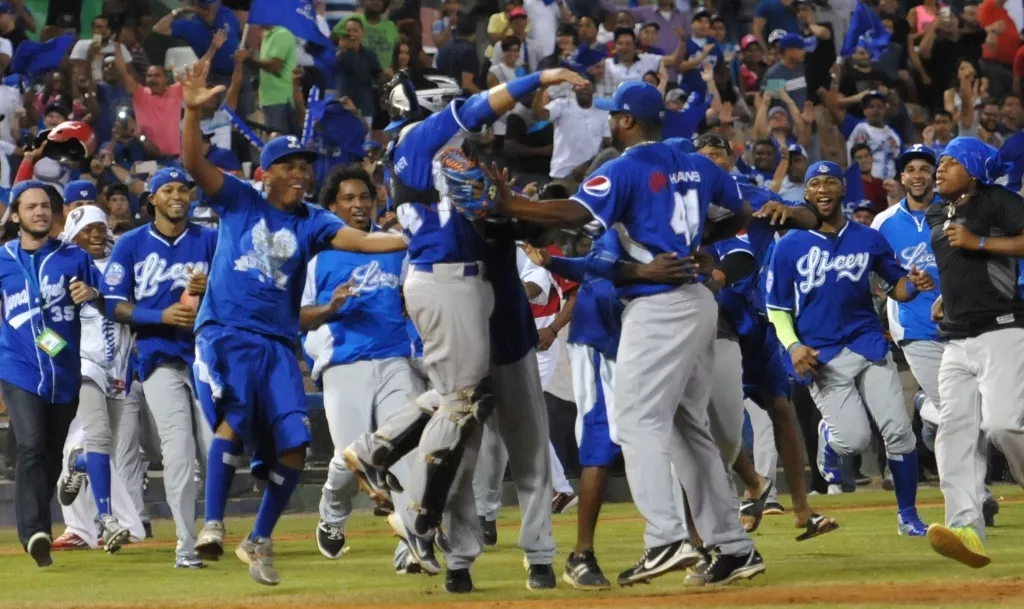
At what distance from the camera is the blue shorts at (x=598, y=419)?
908 centimetres

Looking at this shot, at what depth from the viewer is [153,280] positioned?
444 inches

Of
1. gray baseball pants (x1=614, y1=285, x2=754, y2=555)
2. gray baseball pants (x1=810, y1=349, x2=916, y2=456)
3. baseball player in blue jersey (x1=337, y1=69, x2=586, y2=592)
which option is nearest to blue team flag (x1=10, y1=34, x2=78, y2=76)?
gray baseball pants (x1=810, y1=349, x2=916, y2=456)

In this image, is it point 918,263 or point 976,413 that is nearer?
point 976,413

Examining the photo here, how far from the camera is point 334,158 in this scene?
18969 millimetres

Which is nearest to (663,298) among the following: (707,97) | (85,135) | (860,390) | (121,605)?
(121,605)

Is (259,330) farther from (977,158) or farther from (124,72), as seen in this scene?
(124,72)

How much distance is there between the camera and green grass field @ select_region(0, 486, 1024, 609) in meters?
7.73

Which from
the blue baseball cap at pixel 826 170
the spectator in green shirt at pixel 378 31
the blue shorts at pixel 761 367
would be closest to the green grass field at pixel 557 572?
the blue shorts at pixel 761 367

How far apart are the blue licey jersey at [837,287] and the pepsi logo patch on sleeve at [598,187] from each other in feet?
12.9

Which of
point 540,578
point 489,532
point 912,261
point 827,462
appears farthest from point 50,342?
point 827,462

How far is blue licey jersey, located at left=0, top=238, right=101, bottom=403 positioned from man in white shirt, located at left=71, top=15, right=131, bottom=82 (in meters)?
8.20

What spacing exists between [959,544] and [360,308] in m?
4.09

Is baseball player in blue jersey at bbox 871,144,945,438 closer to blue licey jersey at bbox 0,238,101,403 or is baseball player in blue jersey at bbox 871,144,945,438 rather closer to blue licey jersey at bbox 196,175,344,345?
blue licey jersey at bbox 196,175,344,345

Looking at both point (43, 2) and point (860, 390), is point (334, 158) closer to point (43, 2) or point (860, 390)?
point (43, 2)
